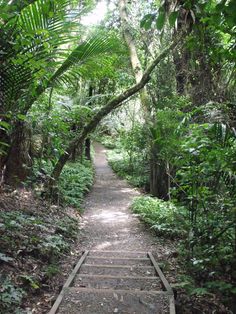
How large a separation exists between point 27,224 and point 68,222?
1.95 metres

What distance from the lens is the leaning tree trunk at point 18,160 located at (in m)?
6.50

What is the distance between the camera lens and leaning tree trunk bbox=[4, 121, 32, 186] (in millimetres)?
6504

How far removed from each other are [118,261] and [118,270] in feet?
1.62

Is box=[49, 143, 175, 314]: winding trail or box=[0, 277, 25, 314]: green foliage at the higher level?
box=[0, 277, 25, 314]: green foliage

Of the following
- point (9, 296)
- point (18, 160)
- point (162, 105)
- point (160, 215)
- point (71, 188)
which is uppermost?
point (162, 105)

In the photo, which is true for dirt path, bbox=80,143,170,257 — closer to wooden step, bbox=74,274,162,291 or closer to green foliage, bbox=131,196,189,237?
green foliage, bbox=131,196,189,237

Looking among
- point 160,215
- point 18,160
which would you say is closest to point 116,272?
point 160,215

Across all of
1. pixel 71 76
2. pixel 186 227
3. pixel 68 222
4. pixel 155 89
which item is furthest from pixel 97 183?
pixel 186 227

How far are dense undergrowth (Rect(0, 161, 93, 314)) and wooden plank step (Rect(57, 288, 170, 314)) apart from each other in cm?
35

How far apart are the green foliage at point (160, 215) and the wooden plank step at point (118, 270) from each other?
0.96 metres

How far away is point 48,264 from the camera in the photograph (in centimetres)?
445

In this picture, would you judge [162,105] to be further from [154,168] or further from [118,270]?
[118,270]

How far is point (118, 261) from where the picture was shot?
501 centimetres

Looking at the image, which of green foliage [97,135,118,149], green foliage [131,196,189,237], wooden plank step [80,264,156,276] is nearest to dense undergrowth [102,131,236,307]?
wooden plank step [80,264,156,276]
